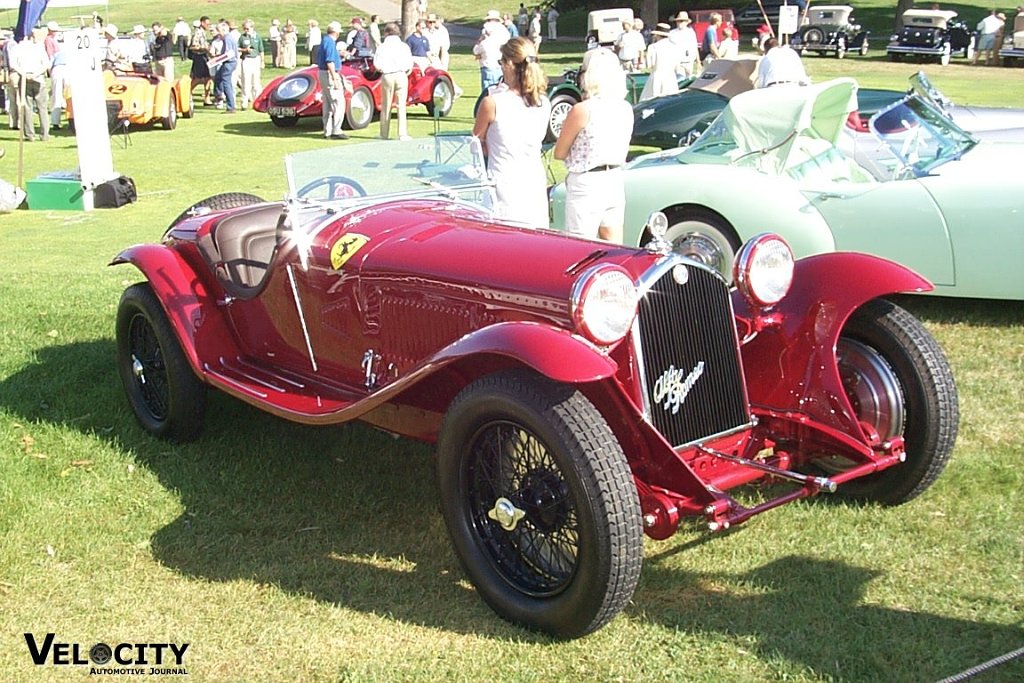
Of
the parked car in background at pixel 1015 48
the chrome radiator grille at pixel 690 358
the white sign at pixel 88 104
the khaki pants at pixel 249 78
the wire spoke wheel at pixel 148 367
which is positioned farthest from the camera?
the parked car in background at pixel 1015 48

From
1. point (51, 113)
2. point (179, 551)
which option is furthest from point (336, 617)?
point (51, 113)

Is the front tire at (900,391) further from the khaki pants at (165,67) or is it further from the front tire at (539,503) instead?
the khaki pants at (165,67)

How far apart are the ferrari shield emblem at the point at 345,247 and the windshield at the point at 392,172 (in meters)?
0.37

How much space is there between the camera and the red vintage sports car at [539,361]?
3455 mm

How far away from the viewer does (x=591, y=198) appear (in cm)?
650

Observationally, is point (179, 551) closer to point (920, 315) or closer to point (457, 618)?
point (457, 618)

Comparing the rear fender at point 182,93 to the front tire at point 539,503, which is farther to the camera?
the rear fender at point 182,93

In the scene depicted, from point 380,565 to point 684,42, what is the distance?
1648 cm

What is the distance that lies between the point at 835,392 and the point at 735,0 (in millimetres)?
45097

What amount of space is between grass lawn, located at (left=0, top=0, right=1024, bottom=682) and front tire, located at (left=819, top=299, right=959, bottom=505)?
0.15 m

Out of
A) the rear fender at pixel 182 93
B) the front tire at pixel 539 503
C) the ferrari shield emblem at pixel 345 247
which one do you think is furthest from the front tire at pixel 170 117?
the front tire at pixel 539 503

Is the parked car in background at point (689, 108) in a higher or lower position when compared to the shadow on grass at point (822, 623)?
higher

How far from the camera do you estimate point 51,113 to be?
21.2m

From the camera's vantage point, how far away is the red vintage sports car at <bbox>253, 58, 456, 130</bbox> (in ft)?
60.3
